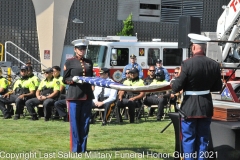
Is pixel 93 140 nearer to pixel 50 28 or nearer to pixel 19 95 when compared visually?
pixel 19 95

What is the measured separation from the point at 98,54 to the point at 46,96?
688 centimetres

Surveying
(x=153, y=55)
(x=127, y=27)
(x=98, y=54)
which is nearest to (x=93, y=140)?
(x=98, y=54)

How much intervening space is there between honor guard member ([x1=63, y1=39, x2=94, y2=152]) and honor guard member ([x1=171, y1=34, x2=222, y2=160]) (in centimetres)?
222

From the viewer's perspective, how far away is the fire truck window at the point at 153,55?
74.1 ft

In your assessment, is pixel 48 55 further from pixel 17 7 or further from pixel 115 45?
pixel 115 45

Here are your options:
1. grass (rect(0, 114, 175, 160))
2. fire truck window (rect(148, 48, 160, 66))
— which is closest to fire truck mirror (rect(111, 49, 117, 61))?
fire truck window (rect(148, 48, 160, 66))

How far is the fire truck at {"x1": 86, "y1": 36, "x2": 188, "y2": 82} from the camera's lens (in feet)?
71.2

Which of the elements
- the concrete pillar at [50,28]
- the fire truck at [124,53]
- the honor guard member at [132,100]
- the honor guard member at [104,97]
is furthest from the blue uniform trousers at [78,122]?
the concrete pillar at [50,28]

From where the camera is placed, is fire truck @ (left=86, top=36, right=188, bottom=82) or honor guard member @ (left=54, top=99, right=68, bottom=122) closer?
honor guard member @ (left=54, top=99, right=68, bottom=122)

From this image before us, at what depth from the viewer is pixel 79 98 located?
30.9 ft

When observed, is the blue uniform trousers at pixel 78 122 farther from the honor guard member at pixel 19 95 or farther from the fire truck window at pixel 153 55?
the fire truck window at pixel 153 55

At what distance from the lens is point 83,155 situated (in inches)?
369

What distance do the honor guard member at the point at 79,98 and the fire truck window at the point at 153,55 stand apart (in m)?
13.1

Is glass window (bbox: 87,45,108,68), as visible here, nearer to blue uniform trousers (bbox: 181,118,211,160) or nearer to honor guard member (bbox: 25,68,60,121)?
honor guard member (bbox: 25,68,60,121)
